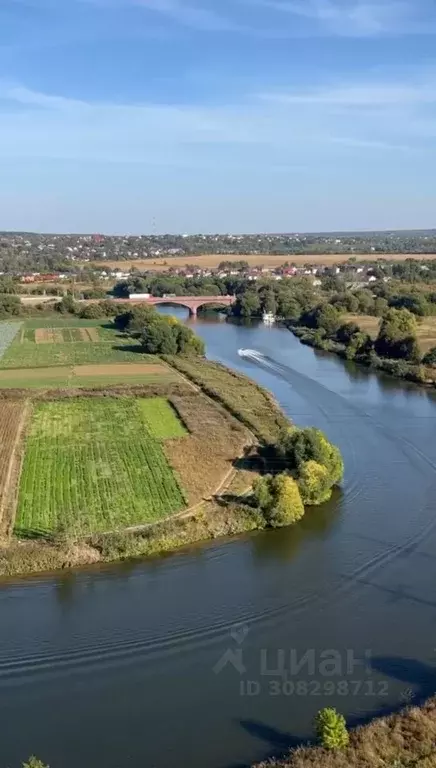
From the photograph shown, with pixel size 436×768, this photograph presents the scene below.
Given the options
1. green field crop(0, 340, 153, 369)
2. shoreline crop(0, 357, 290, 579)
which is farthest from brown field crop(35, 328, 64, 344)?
shoreline crop(0, 357, 290, 579)

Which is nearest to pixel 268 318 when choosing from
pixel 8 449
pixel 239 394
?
pixel 239 394

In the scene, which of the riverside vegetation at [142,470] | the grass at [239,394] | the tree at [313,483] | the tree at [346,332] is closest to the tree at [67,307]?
the grass at [239,394]

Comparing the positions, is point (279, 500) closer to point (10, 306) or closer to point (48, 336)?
point (48, 336)

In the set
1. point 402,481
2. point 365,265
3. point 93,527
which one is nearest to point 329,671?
point 93,527

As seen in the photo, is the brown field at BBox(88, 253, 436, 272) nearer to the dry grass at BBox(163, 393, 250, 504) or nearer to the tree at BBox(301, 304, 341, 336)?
the tree at BBox(301, 304, 341, 336)

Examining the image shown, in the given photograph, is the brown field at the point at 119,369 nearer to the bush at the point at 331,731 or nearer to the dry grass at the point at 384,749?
the dry grass at the point at 384,749

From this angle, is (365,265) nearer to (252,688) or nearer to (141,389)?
(141,389)
